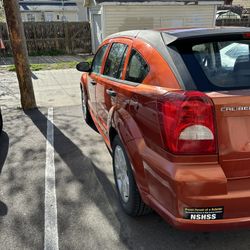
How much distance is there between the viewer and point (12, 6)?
574 centimetres

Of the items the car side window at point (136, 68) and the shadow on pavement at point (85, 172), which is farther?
the shadow on pavement at point (85, 172)

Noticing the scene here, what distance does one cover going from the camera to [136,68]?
2688mm

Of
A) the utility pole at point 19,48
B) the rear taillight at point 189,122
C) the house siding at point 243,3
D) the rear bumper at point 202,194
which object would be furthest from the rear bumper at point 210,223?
the house siding at point 243,3

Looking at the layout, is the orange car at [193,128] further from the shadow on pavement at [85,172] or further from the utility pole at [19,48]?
the utility pole at [19,48]

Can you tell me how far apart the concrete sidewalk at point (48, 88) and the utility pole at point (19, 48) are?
1.80ft

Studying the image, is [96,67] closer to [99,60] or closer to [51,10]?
[99,60]

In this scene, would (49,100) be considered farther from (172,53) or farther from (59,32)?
(59,32)

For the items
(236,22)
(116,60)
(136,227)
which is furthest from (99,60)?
(236,22)

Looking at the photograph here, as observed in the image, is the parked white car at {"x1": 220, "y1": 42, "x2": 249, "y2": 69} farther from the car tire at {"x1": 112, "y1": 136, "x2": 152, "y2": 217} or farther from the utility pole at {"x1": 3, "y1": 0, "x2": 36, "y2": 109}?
the utility pole at {"x1": 3, "y1": 0, "x2": 36, "y2": 109}

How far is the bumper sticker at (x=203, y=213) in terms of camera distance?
6.38 ft

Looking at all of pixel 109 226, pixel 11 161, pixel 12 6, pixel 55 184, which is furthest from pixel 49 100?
pixel 109 226

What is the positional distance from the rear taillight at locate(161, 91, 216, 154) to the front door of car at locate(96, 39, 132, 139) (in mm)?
1075

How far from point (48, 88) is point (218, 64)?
7453 mm

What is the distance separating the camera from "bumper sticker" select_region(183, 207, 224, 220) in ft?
6.38
